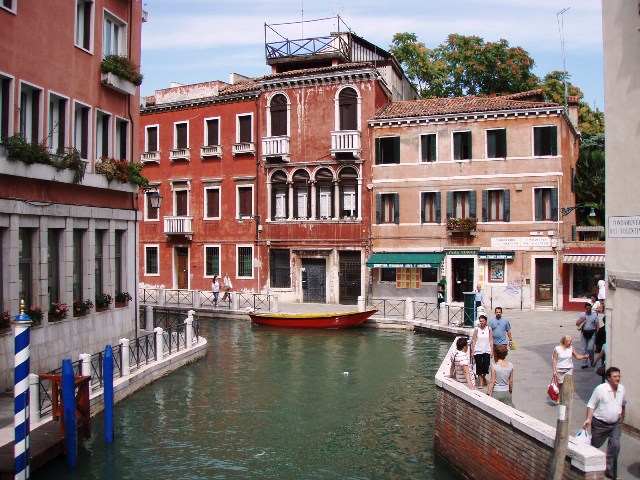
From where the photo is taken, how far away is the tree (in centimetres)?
3791

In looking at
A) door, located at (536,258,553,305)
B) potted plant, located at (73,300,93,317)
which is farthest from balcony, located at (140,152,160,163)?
door, located at (536,258,553,305)

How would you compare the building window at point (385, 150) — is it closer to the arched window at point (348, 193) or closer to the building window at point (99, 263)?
the arched window at point (348, 193)

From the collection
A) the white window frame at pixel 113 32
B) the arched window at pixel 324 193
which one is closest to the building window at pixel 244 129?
the arched window at pixel 324 193

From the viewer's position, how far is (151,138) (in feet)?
113

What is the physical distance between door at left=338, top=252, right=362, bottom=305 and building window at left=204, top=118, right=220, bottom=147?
8.52m

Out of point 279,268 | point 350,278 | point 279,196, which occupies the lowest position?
point 350,278

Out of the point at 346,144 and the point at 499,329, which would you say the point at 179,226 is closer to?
the point at 346,144

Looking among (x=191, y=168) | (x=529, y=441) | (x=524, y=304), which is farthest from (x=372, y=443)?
(x=191, y=168)

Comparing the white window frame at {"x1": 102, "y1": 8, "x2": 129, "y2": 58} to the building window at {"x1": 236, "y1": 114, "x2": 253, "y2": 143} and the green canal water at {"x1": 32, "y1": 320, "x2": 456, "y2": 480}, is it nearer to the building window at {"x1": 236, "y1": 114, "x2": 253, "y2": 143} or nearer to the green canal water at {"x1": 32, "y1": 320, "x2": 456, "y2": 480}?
the green canal water at {"x1": 32, "y1": 320, "x2": 456, "y2": 480}

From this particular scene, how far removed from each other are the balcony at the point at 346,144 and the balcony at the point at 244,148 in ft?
13.5

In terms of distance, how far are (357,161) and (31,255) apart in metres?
17.4

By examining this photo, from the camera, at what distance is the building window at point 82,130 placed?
16306mm

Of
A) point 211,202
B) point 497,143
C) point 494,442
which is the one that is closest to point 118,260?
point 494,442

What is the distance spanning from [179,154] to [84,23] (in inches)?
661
